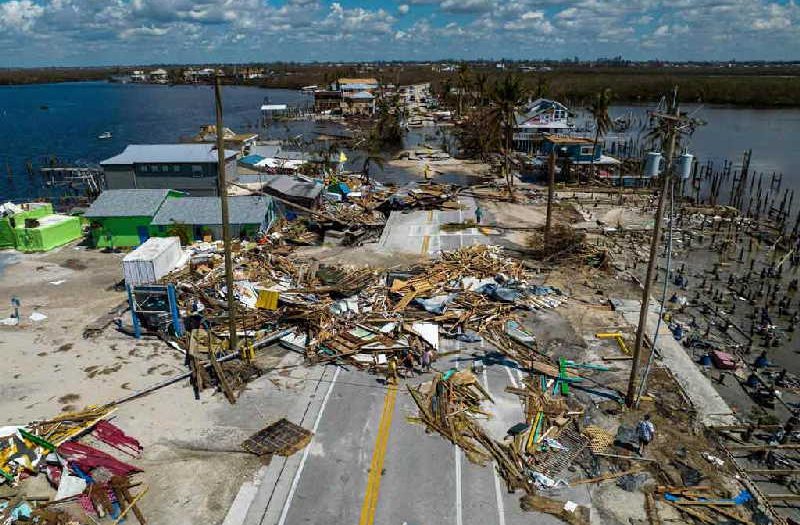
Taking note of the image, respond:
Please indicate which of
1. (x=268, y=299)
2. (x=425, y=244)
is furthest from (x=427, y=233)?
(x=268, y=299)

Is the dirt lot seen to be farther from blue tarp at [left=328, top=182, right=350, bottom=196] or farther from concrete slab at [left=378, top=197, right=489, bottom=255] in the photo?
blue tarp at [left=328, top=182, right=350, bottom=196]

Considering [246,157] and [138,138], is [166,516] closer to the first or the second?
[246,157]

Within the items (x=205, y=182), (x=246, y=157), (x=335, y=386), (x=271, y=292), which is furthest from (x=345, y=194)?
(x=335, y=386)

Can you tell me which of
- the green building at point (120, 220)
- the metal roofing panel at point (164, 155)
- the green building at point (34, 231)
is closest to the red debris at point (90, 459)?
the green building at point (120, 220)

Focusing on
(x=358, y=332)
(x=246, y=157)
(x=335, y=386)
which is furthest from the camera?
(x=246, y=157)

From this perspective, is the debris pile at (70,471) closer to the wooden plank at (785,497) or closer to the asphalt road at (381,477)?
the asphalt road at (381,477)

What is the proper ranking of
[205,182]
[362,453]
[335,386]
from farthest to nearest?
[205,182] → [335,386] → [362,453]

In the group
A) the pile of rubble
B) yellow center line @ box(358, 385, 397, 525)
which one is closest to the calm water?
the pile of rubble

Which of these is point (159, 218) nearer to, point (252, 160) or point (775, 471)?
point (252, 160)
